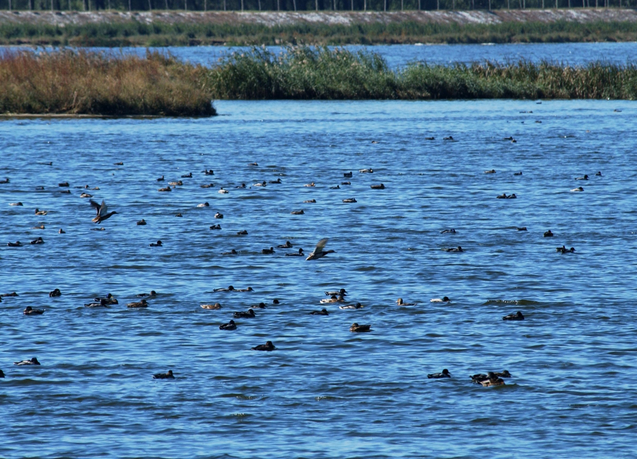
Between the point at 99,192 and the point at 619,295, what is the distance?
17136 millimetres

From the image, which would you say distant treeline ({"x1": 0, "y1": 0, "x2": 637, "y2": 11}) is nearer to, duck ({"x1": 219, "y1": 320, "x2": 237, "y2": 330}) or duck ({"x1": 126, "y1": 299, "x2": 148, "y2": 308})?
duck ({"x1": 126, "y1": 299, "x2": 148, "y2": 308})

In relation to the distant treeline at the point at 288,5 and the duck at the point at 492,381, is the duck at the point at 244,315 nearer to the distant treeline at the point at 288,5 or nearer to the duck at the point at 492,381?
the duck at the point at 492,381

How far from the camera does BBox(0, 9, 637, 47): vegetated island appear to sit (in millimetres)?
123125

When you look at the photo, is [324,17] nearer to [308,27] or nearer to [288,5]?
[308,27]

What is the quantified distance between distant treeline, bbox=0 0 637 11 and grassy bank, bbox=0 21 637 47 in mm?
14025

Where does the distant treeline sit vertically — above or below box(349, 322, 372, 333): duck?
above

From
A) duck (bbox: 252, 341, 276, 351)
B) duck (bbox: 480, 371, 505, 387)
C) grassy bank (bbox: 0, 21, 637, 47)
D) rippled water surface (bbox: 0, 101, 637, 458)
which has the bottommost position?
rippled water surface (bbox: 0, 101, 637, 458)

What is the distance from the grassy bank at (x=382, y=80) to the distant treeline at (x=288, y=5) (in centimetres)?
8735

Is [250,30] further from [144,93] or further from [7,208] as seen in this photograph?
[7,208]

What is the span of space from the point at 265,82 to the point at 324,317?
4632 cm

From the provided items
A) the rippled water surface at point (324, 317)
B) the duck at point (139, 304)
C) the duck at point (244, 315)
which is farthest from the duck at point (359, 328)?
the duck at point (139, 304)

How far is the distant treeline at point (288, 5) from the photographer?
14559cm

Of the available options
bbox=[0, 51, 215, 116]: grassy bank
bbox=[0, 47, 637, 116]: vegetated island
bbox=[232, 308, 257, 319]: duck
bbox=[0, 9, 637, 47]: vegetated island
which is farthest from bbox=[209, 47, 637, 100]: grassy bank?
bbox=[0, 9, 637, 47]: vegetated island

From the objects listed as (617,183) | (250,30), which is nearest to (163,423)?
(617,183)
